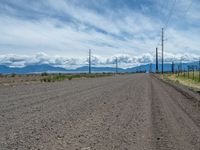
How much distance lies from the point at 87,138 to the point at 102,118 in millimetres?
3611

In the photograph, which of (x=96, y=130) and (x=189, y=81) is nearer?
(x=96, y=130)

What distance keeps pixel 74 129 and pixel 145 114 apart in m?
4.41

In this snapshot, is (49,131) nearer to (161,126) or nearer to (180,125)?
(161,126)

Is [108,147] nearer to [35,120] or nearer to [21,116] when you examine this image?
[35,120]

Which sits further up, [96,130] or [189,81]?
[96,130]

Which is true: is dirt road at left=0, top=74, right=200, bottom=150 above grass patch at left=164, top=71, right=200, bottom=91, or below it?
above

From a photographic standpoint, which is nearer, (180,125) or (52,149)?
(52,149)

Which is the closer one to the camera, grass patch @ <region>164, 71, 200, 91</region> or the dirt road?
the dirt road

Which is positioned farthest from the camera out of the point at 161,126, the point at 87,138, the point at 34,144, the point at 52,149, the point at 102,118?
the point at 102,118

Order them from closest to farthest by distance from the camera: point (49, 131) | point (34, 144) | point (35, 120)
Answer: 1. point (34, 144)
2. point (49, 131)
3. point (35, 120)

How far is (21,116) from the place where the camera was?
12086mm

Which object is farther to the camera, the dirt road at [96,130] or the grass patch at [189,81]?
the grass patch at [189,81]

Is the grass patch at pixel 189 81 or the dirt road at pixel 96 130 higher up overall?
the dirt road at pixel 96 130

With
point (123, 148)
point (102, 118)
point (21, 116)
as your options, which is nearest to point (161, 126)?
point (102, 118)
